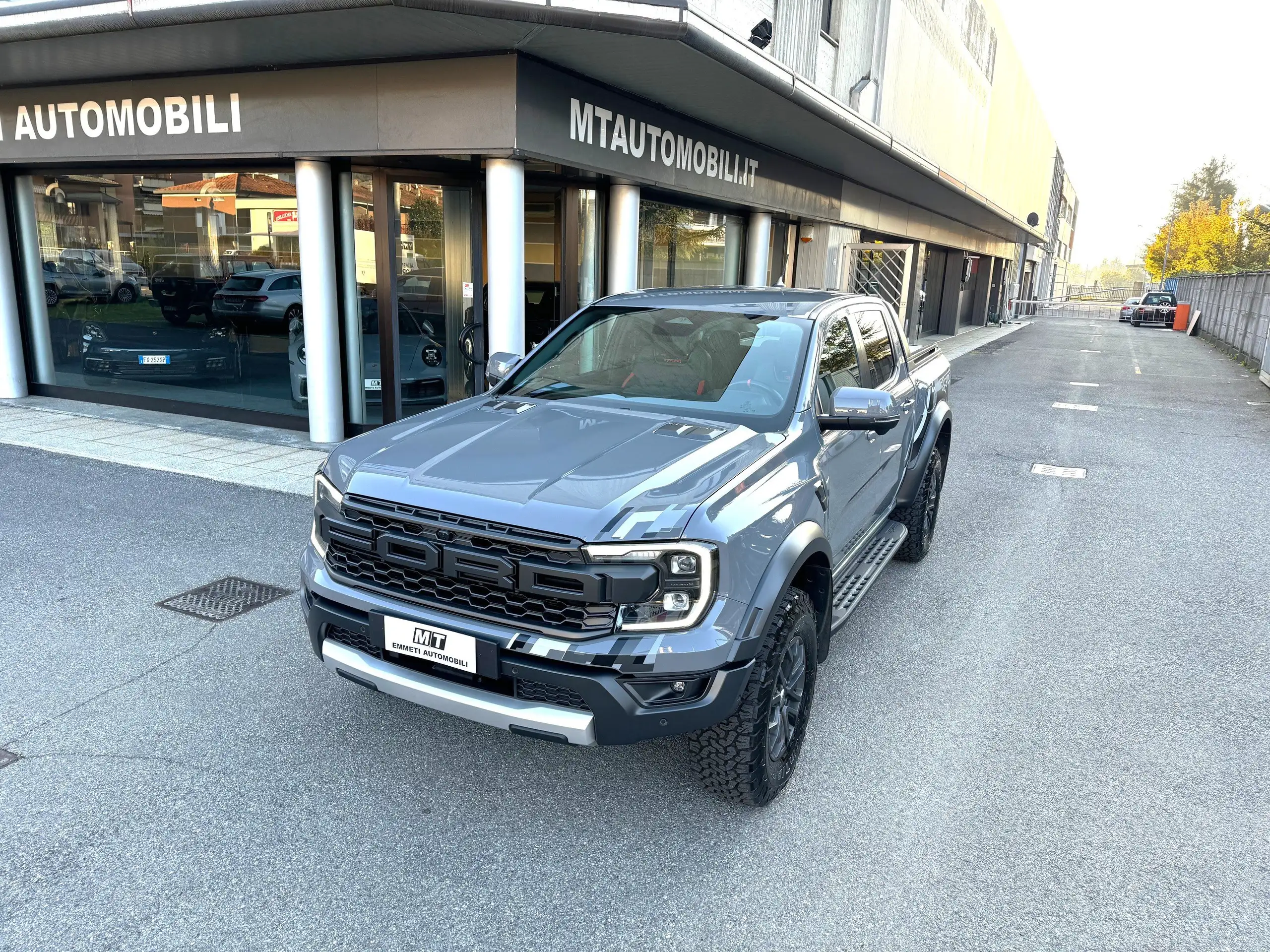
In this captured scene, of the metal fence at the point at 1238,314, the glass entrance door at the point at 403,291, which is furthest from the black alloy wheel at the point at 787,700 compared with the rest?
the metal fence at the point at 1238,314

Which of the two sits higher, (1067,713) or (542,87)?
(542,87)

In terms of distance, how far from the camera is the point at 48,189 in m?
10.9

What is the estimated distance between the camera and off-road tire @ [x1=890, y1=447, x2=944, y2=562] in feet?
19.0

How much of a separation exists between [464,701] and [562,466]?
0.85 m

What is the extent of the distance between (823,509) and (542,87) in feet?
18.2

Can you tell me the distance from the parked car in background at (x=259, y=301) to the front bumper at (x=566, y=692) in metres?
7.70

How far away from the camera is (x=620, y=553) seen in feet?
9.01

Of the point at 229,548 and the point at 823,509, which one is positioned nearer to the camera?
the point at 823,509

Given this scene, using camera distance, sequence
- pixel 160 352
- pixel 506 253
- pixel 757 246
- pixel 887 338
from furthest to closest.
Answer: pixel 757 246
pixel 160 352
pixel 506 253
pixel 887 338

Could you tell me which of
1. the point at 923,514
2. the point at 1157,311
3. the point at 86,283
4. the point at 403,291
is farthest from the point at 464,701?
the point at 1157,311

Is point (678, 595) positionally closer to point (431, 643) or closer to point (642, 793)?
point (431, 643)

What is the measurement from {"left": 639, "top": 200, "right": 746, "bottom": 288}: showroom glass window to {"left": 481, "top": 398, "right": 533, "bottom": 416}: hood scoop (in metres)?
6.95

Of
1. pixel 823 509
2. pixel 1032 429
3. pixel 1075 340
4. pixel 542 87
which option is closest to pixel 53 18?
pixel 542 87

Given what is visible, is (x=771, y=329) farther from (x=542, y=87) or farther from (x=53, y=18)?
(x=53, y=18)
